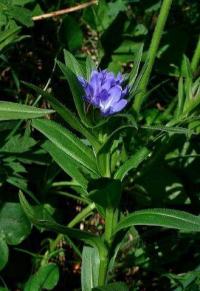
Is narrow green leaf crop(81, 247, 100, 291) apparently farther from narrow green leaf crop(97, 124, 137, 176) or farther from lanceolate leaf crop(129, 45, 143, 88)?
lanceolate leaf crop(129, 45, 143, 88)

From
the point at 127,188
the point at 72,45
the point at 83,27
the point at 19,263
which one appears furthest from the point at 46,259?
the point at 83,27

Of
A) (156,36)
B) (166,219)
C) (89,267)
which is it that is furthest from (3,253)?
(156,36)

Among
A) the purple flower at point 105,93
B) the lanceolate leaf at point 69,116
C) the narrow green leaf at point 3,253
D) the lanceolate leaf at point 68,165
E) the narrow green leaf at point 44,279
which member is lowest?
the narrow green leaf at point 44,279

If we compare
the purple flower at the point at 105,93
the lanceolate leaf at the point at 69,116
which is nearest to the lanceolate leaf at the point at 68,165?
the lanceolate leaf at the point at 69,116

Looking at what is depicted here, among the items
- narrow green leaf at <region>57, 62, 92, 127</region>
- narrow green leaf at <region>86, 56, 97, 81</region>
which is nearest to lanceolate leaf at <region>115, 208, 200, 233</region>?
narrow green leaf at <region>57, 62, 92, 127</region>

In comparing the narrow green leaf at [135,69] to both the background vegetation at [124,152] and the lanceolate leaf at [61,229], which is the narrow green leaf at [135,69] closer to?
the background vegetation at [124,152]

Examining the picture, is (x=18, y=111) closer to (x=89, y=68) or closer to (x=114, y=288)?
(x=89, y=68)

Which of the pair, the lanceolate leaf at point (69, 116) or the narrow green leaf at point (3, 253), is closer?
the lanceolate leaf at point (69, 116)
